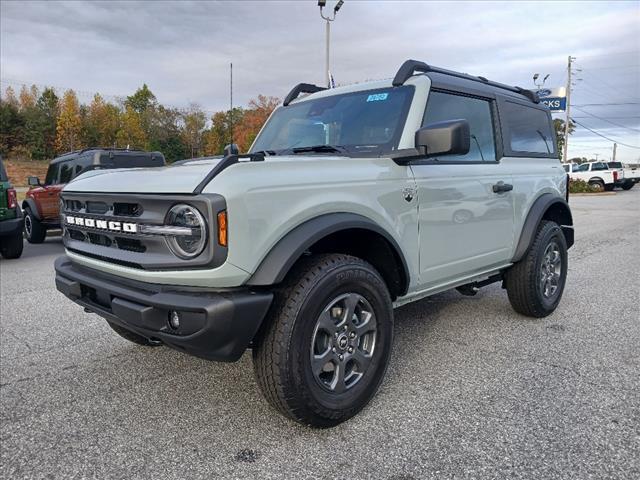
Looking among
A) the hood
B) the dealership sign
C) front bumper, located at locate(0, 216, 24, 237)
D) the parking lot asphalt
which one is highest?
the dealership sign

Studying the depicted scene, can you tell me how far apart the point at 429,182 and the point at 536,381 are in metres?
1.45

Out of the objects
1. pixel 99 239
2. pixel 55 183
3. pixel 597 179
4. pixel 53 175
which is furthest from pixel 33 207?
pixel 597 179

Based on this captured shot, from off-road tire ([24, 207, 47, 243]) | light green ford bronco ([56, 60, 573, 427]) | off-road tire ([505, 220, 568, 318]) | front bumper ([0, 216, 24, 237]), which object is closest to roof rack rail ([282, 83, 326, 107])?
light green ford bronco ([56, 60, 573, 427])

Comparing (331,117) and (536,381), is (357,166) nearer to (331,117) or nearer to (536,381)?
(331,117)

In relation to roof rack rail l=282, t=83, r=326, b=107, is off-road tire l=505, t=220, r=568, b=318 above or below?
below

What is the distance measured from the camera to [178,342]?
2.27 m

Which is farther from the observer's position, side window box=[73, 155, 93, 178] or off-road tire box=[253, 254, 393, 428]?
side window box=[73, 155, 93, 178]

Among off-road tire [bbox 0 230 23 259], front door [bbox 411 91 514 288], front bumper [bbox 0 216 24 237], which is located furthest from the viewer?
off-road tire [bbox 0 230 23 259]

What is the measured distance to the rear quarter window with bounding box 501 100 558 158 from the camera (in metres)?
4.25

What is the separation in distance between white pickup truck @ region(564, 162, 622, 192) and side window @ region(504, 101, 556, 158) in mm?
30696

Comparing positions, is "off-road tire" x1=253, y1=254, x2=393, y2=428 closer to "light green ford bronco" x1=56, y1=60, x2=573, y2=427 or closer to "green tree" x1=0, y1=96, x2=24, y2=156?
"light green ford bronco" x1=56, y1=60, x2=573, y2=427

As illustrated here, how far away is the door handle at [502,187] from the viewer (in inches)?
149

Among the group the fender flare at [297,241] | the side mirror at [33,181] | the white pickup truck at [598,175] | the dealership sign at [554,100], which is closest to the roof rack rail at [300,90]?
the fender flare at [297,241]

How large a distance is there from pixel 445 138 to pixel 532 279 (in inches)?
81.4
